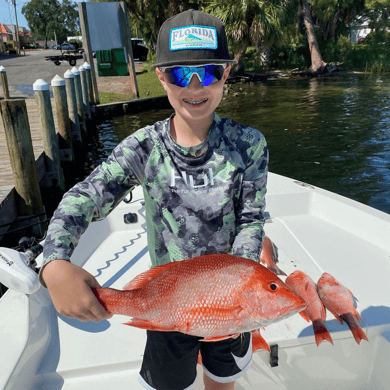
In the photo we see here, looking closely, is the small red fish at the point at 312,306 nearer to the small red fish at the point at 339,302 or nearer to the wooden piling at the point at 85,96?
the small red fish at the point at 339,302

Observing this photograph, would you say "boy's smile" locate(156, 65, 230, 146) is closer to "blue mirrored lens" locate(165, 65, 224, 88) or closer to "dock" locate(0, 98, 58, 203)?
"blue mirrored lens" locate(165, 65, 224, 88)

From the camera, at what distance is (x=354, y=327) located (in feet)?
8.79

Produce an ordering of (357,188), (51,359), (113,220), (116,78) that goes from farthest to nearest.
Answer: (116,78)
(357,188)
(113,220)
(51,359)

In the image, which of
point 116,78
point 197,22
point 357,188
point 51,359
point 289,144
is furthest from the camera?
point 116,78

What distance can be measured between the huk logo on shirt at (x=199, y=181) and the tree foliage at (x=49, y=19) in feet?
377

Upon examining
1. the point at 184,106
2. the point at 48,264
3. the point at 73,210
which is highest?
the point at 184,106

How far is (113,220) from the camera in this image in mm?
4801

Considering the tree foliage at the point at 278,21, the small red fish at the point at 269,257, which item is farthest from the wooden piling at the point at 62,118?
the tree foliage at the point at 278,21

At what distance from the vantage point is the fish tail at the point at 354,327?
2.60 m

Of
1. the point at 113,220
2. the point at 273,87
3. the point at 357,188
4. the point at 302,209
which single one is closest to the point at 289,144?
the point at 357,188

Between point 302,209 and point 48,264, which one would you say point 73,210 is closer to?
point 48,264

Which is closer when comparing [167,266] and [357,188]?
[167,266]

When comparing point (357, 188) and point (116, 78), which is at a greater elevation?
point (116, 78)

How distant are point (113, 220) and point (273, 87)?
87.6ft
